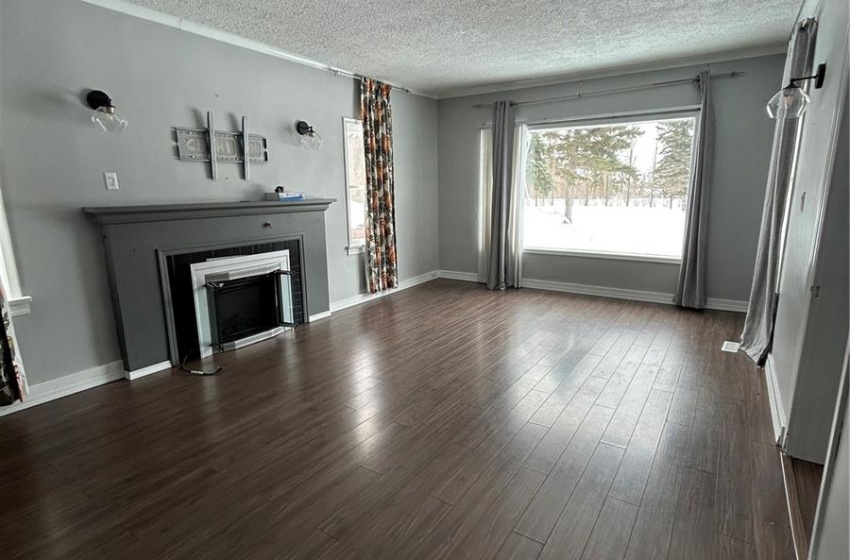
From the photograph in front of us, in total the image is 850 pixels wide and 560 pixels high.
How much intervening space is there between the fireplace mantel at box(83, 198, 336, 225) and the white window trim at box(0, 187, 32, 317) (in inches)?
15.7

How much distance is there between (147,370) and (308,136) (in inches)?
97.6

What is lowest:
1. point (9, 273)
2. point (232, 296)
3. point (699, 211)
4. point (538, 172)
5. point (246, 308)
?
point (246, 308)

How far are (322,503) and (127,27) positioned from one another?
329 cm

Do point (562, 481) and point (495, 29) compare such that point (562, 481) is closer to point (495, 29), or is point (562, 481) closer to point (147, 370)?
point (147, 370)

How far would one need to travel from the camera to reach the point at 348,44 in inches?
150

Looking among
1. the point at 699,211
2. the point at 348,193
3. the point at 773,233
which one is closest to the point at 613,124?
the point at 699,211

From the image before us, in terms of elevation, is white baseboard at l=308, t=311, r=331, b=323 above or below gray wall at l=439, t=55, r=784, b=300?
below

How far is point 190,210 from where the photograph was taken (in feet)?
10.8

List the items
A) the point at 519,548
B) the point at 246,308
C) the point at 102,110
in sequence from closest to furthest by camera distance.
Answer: the point at 519,548 < the point at 102,110 < the point at 246,308

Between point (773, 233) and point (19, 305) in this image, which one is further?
point (773, 233)

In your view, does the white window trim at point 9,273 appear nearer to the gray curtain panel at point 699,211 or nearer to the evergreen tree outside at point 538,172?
the evergreen tree outside at point 538,172

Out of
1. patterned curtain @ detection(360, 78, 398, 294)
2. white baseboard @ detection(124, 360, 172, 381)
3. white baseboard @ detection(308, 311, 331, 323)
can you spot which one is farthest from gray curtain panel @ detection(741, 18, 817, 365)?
white baseboard @ detection(124, 360, 172, 381)

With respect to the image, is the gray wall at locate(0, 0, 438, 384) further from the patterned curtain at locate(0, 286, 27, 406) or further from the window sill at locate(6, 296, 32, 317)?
the patterned curtain at locate(0, 286, 27, 406)

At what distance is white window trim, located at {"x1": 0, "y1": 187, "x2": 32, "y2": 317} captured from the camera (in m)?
2.59
